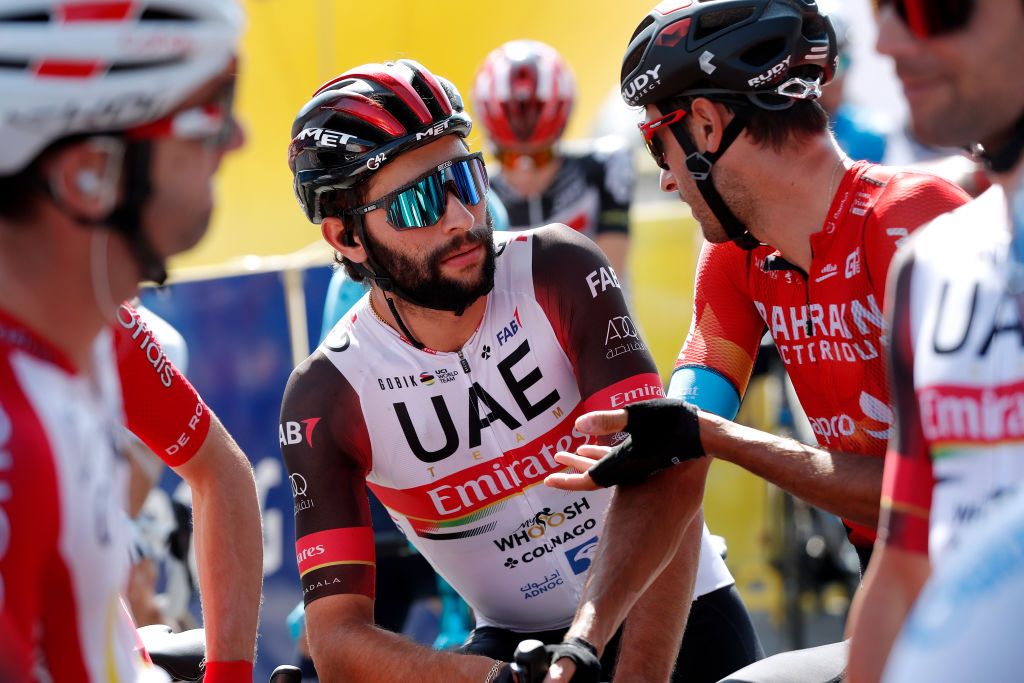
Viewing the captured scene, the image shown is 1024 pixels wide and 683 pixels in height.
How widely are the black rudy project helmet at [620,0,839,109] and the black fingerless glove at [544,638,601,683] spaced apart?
152 centimetres

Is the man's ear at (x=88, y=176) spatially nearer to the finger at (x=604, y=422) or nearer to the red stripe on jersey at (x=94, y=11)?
the red stripe on jersey at (x=94, y=11)

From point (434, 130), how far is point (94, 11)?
5.80ft

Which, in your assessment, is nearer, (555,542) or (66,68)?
(66,68)

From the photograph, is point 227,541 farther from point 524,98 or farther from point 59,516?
point 524,98

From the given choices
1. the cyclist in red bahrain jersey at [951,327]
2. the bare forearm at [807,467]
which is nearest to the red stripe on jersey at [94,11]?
the cyclist in red bahrain jersey at [951,327]

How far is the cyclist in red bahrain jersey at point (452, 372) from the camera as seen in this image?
3420 millimetres

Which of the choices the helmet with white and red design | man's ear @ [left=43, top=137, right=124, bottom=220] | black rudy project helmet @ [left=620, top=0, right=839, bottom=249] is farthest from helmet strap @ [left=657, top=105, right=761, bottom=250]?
the helmet with white and red design

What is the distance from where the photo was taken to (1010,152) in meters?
2.02

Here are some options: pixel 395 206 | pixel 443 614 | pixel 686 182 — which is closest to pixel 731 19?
pixel 686 182

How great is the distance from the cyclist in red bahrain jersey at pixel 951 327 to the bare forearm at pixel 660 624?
1.07 meters

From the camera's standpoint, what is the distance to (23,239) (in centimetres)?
179

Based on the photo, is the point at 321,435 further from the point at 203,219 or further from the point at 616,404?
the point at 203,219

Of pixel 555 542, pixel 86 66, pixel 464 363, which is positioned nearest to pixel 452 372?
pixel 464 363

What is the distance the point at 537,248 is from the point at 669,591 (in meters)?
1.07
